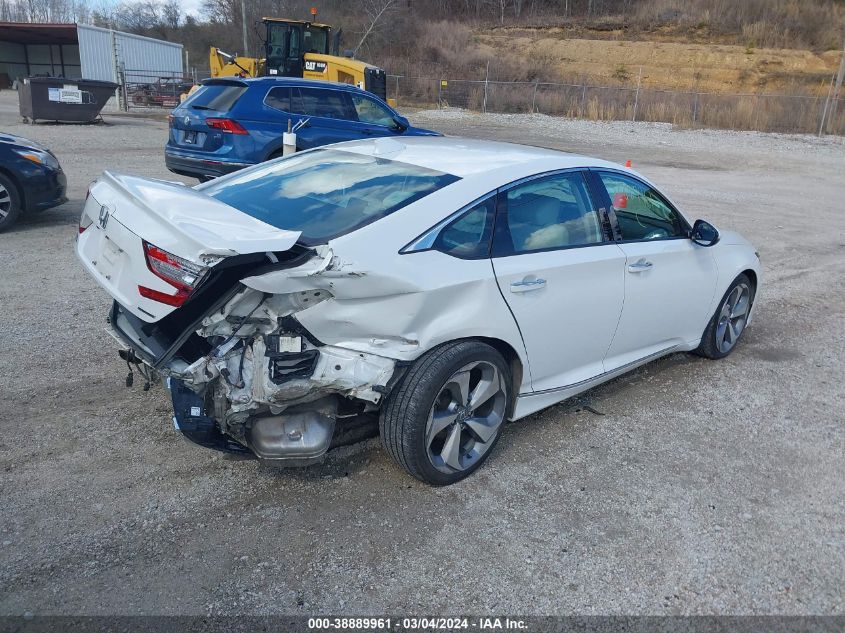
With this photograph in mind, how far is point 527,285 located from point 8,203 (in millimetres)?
6756

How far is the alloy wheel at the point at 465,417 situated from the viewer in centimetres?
340

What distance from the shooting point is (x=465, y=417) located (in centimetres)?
352

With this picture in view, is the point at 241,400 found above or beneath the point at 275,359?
beneath

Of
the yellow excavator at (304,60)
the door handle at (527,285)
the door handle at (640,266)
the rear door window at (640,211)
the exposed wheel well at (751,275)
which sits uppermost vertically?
the yellow excavator at (304,60)


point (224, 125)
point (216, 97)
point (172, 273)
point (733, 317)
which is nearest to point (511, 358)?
point (172, 273)

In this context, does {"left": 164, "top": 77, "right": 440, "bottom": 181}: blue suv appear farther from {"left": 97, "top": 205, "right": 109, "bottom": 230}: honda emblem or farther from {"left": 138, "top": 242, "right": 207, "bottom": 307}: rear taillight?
{"left": 138, "top": 242, "right": 207, "bottom": 307}: rear taillight

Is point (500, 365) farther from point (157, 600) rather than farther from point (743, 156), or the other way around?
point (743, 156)

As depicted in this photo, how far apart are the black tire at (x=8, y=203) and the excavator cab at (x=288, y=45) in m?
13.8

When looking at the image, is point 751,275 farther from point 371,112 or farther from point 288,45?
point 288,45

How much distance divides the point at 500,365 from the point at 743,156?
70.2 ft

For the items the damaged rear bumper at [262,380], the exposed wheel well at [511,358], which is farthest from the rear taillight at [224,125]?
the exposed wheel well at [511,358]

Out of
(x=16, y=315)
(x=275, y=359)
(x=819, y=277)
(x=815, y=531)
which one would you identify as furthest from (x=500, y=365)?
(x=819, y=277)

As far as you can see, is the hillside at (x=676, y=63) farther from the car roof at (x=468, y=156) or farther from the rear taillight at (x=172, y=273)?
the rear taillight at (x=172, y=273)

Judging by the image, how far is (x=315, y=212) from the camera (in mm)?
3516
